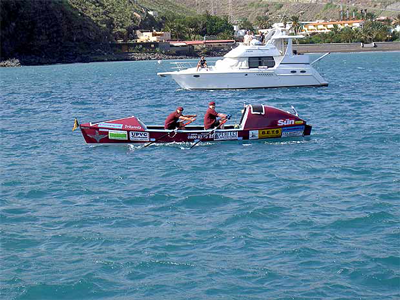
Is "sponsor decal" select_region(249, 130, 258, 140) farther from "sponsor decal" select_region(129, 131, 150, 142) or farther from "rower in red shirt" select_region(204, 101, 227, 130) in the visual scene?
"sponsor decal" select_region(129, 131, 150, 142)

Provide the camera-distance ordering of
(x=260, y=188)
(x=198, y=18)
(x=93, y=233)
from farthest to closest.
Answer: (x=198, y=18), (x=260, y=188), (x=93, y=233)

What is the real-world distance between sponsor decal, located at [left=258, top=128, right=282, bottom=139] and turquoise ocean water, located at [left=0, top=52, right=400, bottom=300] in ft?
1.01

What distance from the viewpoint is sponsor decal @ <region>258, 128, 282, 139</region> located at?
23.7 m

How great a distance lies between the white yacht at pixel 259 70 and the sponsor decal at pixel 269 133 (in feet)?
73.6

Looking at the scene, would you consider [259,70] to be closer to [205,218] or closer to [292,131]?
[292,131]

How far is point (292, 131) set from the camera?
2408 centimetres

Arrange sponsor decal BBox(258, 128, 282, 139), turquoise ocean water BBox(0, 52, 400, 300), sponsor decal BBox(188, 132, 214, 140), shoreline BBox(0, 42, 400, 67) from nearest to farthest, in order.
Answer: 1. turquoise ocean water BBox(0, 52, 400, 300)
2. sponsor decal BBox(188, 132, 214, 140)
3. sponsor decal BBox(258, 128, 282, 139)
4. shoreline BBox(0, 42, 400, 67)

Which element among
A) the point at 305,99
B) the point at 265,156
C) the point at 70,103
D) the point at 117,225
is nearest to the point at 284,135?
the point at 265,156

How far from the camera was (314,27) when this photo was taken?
187375 millimetres

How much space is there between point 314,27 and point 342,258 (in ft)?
595

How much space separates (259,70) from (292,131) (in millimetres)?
22665

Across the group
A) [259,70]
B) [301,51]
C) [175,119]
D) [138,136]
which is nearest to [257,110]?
[175,119]

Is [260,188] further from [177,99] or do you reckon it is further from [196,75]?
[196,75]

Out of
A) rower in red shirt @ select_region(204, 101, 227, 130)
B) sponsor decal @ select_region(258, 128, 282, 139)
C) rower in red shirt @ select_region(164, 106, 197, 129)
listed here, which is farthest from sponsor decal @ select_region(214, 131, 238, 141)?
rower in red shirt @ select_region(164, 106, 197, 129)
